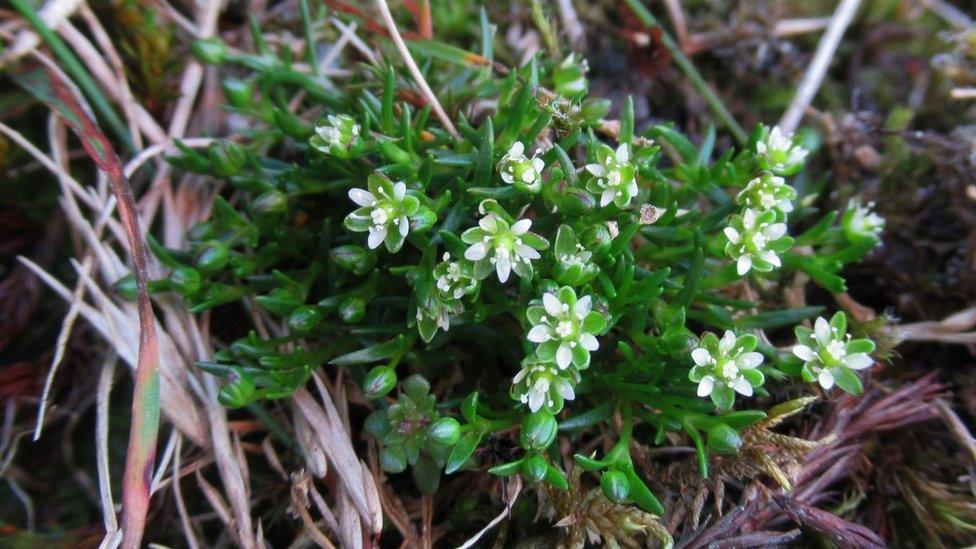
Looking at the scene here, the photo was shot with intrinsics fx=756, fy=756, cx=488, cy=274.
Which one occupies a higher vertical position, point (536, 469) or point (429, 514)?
point (536, 469)

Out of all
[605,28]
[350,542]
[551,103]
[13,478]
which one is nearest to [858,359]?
[551,103]

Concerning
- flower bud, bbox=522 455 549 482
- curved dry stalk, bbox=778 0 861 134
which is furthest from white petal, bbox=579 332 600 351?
curved dry stalk, bbox=778 0 861 134

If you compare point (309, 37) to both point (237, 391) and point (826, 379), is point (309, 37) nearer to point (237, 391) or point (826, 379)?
point (237, 391)

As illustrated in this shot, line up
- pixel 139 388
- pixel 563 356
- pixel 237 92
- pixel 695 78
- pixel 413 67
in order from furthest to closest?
pixel 695 78 → pixel 237 92 → pixel 413 67 → pixel 139 388 → pixel 563 356

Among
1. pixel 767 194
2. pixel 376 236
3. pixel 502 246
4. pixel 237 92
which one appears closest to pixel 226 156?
pixel 237 92

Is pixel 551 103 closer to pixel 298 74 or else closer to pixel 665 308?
pixel 665 308

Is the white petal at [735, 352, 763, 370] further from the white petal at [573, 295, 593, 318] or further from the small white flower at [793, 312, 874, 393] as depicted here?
the white petal at [573, 295, 593, 318]

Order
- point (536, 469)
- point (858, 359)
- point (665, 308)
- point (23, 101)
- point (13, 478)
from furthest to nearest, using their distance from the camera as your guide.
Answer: point (23, 101)
point (13, 478)
point (665, 308)
point (858, 359)
point (536, 469)
